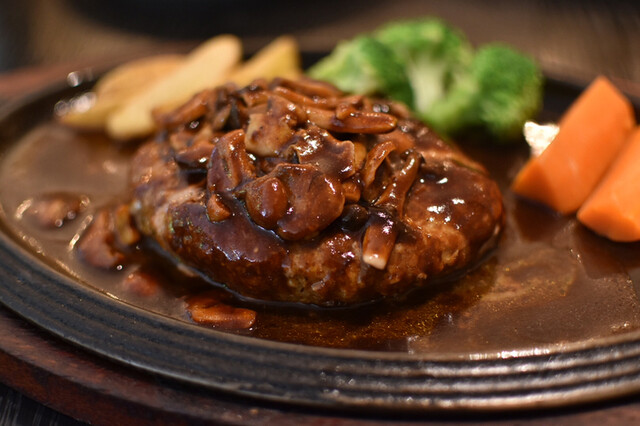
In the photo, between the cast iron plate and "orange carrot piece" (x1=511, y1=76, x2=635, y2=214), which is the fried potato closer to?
the cast iron plate

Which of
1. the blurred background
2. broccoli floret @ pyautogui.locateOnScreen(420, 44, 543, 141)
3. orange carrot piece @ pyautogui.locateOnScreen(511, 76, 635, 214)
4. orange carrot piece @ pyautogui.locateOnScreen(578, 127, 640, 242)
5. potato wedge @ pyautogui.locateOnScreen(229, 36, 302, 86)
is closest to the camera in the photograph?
orange carrot piece @ pyautogui.locateOnScreen(578, 127, 640, 242)

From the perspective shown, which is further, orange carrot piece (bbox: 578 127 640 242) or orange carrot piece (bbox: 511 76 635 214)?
orange carrot piece (bbox: 511 76 635 214)

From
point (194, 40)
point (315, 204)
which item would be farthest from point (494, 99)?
point (194, 40)

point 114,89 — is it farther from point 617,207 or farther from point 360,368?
point 617,207

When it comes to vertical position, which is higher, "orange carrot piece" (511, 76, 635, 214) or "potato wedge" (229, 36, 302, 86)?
"potato wedge" (229, 36, 302, 86)

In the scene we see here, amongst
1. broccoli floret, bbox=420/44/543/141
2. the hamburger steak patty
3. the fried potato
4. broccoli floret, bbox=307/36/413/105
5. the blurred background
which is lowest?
the blurred background

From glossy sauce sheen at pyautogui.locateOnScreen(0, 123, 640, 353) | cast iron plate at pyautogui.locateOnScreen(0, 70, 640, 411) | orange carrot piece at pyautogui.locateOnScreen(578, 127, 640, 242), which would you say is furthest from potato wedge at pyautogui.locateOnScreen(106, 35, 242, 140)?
orange carrot piece at pyautogui.locateOnScreen(578, 127, 640, 242)

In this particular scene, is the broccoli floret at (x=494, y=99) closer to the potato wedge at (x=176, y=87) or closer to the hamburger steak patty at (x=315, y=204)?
the hamburger steak patty at (x=315, y=204)
